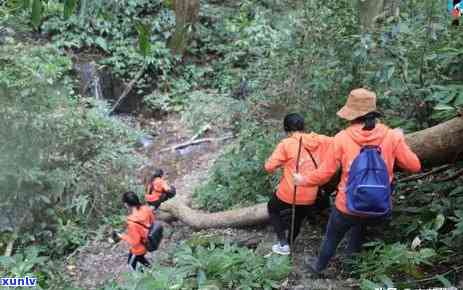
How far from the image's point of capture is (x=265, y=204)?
638cm

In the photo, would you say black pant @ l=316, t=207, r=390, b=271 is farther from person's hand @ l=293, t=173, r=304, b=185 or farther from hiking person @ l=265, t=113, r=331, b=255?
hiking person @ l=265, t=113, r=331, b=255

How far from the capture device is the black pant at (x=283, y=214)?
5066mm

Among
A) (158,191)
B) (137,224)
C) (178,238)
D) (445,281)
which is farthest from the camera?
(158,191)

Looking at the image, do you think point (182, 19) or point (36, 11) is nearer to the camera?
point (36, 11)

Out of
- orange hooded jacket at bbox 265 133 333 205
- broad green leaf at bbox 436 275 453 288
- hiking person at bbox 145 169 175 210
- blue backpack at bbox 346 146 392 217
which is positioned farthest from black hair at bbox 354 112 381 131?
hiking person at bbox 145 169 175 210

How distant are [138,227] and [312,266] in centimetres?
233

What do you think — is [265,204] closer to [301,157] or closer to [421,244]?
[301,157]

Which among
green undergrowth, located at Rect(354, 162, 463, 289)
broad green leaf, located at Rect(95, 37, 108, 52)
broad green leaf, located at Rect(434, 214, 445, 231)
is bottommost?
green undergrowth, located at Rect(354, 162, 463, 289)

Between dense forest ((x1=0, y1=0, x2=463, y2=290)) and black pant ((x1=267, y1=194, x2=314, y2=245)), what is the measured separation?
1.32 ft

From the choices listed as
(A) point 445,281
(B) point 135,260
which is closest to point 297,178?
(A) point 445,281

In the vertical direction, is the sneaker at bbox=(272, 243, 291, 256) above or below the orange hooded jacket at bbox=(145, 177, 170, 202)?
above

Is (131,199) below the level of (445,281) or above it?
below

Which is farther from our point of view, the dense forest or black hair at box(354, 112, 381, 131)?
the dense forest

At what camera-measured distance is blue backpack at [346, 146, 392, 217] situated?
3.84m
